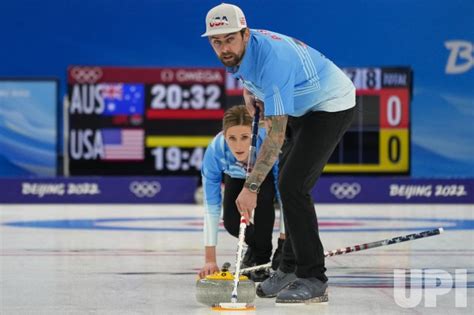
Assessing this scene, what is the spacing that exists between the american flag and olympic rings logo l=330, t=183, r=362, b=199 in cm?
265

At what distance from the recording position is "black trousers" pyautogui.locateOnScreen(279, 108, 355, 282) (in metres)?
4.60

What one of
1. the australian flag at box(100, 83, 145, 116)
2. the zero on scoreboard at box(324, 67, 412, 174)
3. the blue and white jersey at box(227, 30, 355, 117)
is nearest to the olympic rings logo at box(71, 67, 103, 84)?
the australian flag at box(100, 83, 145, 116)

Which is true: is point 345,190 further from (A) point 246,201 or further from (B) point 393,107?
(A) point 246,201

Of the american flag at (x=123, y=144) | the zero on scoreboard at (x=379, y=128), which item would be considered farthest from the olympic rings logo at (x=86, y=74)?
the zero on scoreboard at (x=379, y=128)

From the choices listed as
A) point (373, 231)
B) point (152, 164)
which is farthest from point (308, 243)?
point (152, 164)

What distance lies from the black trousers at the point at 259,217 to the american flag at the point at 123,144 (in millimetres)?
8649

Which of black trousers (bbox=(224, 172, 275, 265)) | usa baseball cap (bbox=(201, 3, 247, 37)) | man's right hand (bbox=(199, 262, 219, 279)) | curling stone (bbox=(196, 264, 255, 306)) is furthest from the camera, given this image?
black trousers (bbox=(224, 172, 275, 265))

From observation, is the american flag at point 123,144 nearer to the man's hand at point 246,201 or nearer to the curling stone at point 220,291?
the curling stone at point 220,291

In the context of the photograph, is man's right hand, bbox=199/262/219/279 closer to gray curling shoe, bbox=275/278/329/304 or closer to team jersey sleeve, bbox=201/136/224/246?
team jersey sleeve, bbox=201/136/224/246

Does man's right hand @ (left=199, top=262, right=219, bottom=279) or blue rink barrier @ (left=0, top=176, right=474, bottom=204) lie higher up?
man's right hand @ (left=199, top=262, right=219, bottom=279)

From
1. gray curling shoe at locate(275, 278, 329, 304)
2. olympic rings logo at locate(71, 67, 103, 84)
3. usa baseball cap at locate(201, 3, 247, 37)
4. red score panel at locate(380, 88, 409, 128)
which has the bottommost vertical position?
red score panel at locate(380, 88, 409, 128)
